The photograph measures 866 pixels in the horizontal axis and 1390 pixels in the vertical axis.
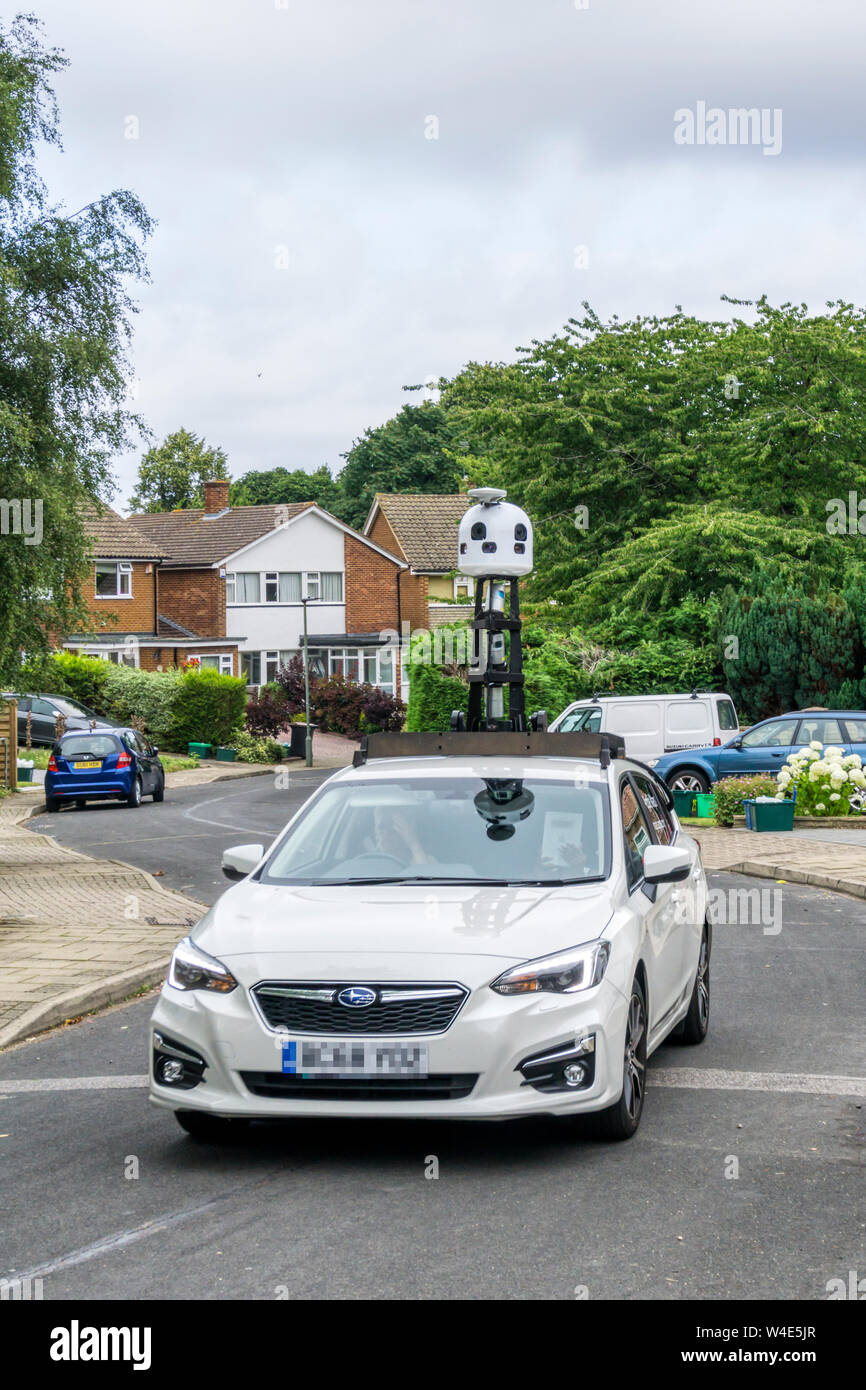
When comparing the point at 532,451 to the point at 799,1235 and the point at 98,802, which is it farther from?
the point at 799,1235

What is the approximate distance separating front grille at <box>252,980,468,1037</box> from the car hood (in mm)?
50

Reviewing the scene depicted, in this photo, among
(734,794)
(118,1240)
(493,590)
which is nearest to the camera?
(118,1240)

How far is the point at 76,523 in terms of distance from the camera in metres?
16.8

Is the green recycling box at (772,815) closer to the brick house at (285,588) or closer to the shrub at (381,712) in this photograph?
the shrub at (381,712)

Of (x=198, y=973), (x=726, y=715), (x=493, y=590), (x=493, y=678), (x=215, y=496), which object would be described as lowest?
(x=726, y=715)

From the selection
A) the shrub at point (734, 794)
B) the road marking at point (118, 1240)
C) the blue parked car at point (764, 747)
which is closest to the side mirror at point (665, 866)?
the road marking at point (118, 1240)

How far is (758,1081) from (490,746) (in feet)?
6.91

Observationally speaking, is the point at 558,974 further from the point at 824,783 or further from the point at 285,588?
the point at 285,588

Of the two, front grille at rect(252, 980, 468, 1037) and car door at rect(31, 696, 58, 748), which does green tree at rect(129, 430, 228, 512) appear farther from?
front grille at rect(252, 980, 468, 1037)

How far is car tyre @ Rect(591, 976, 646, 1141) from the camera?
6078 millimetres

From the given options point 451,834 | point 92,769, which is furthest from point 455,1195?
point 92,769

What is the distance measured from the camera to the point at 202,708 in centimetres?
4884
